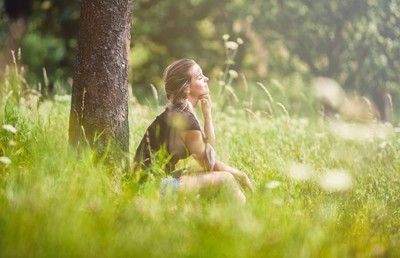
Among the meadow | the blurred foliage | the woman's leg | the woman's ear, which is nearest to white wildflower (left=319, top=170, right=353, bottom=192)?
the meadow

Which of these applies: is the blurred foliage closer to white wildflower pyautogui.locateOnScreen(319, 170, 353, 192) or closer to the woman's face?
the woman's face

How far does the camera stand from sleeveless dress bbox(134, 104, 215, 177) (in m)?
4.61

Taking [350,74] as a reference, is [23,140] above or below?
above

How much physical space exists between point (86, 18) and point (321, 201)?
6.68ft

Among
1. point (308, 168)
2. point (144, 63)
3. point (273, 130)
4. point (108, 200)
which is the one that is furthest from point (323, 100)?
point (108, 200)

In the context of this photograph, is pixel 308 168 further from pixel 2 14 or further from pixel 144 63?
pixel 144 63

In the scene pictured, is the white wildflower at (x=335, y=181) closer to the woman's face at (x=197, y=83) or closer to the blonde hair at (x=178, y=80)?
the woman's face at (x=197, y=83)

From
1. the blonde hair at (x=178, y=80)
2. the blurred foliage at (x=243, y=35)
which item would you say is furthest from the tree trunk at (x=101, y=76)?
the blurred foliage at (x=243, y=35)

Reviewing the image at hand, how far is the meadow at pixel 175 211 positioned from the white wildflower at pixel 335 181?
1cm

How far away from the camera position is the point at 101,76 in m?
4.78

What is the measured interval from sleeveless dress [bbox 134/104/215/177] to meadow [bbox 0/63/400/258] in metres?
0.28

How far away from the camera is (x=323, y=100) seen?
14.7 meters

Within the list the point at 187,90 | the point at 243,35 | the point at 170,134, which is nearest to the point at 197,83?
the point at 187,90

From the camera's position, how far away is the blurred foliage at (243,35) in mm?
12398
